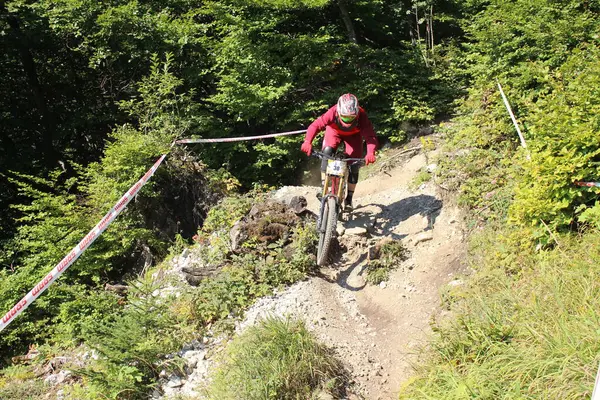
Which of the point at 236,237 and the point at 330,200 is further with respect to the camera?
the point at 236,237

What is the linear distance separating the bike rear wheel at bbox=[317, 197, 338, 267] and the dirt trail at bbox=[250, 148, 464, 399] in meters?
0.31

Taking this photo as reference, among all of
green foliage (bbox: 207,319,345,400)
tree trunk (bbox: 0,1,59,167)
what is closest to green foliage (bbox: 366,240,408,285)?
green foliage (bbox: 207,319,345,400)

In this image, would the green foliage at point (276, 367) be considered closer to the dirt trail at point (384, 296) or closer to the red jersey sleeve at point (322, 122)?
the dirt trail at point (384, 296)

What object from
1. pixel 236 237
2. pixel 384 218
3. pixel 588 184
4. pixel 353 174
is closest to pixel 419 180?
pixel 384 218

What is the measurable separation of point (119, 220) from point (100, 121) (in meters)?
6.23

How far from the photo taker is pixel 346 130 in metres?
6.48

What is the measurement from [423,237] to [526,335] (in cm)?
293

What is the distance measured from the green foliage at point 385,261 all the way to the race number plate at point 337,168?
122 cm

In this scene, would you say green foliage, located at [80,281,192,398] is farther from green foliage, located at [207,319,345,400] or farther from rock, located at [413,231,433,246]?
rock, located at [413,231,433,246]

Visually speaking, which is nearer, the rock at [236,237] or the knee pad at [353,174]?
the rock at [236,237]

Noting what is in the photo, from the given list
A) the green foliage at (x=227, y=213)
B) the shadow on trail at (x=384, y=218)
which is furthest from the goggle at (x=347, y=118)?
the green foliage at (x=227, y=213)

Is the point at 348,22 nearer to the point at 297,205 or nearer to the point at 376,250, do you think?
the point at 297,205

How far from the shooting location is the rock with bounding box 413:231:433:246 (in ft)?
20.7

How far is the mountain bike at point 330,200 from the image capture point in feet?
19.3
